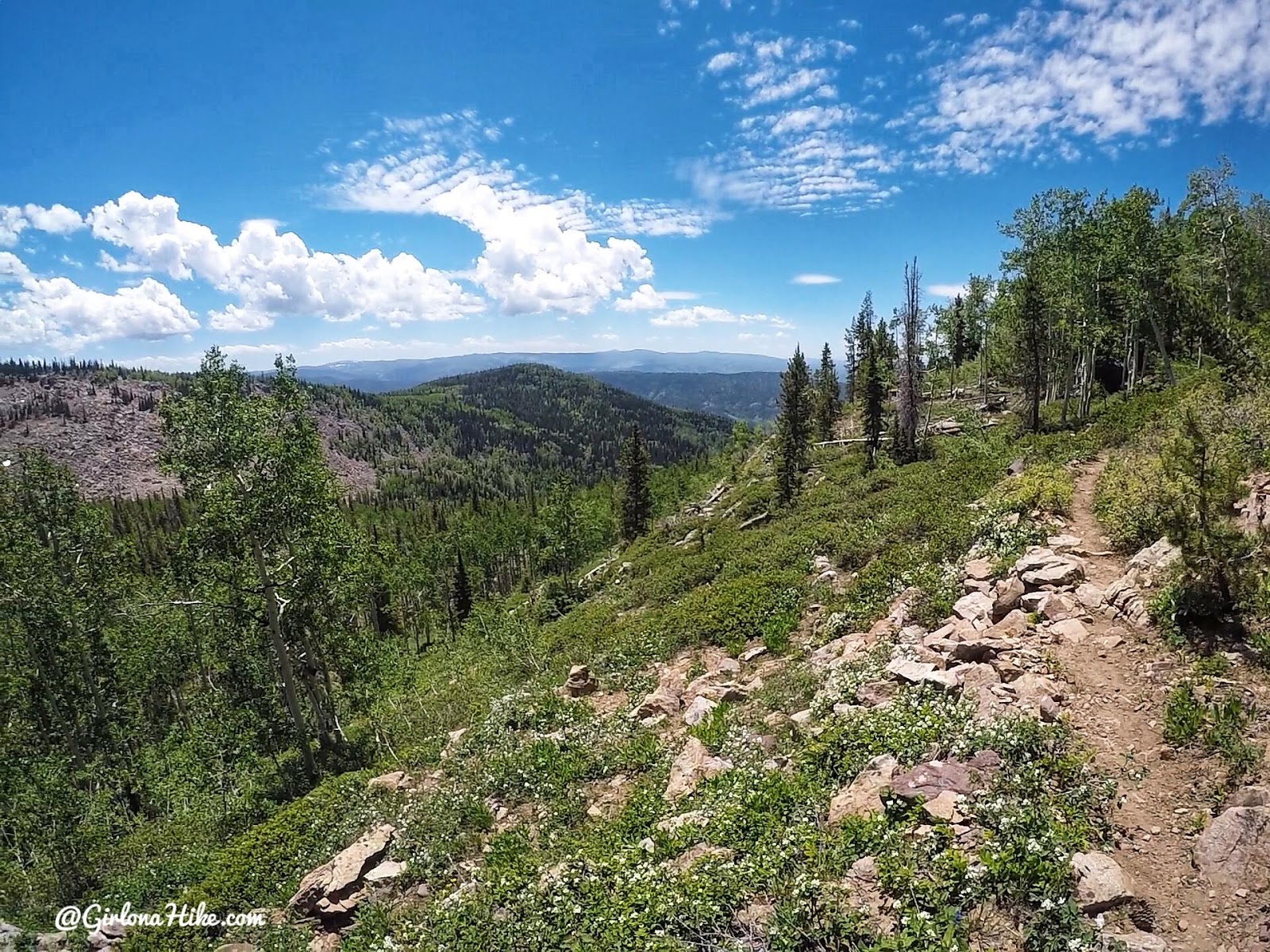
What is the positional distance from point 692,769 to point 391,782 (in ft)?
27.4

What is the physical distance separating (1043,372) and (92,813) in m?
59.5

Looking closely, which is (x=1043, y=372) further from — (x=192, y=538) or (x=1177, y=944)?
(x=192, y=538)

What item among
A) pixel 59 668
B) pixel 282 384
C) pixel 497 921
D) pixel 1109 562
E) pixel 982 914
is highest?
pixel 282 384

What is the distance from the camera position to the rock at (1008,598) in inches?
442

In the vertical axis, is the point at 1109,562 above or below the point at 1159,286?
below

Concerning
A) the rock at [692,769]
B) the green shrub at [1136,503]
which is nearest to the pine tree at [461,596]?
the rock at [692,769]

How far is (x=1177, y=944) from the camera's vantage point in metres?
5.08

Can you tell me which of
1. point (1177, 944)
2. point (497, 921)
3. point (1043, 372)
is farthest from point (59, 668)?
point (1043, 372)

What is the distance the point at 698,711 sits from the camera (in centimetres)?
1248

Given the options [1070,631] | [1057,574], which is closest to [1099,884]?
[1070,631]

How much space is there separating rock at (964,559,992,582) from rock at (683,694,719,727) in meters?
6.64

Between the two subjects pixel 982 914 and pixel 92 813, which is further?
pixel 92 813

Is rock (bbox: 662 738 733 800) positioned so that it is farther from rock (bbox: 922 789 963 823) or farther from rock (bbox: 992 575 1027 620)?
rock (bbox: 992 575 1027 620)

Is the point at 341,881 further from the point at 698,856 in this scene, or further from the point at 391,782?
the point at 698,856
